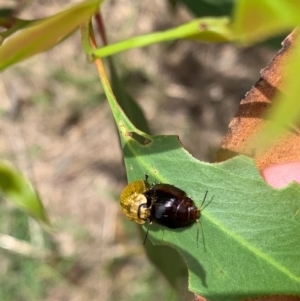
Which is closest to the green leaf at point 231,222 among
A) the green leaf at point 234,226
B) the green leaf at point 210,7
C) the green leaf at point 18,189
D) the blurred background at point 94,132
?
the green leaf at point 234,226

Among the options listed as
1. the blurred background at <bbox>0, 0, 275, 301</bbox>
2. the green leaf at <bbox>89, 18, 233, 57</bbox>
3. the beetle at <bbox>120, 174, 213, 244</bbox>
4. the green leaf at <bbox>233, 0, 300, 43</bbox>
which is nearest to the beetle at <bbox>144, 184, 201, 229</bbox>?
the beetle at <bbox>120, 174, 213, 244</bbox>

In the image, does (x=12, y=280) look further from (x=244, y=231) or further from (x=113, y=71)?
(x=244, y=231)

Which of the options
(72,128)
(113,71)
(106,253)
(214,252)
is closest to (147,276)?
(106,253)

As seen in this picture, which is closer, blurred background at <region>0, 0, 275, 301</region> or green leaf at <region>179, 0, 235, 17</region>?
green leaf at <region>179, 0, 235, 17</region>

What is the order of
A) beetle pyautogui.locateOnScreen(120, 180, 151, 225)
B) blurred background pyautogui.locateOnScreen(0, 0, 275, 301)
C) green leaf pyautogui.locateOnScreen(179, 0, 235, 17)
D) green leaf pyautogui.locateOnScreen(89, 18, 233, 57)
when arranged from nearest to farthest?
green leaf pyautogui.locateOnScreen(89, 18, 233, 57), beetle pyautogui.locateOnScreen(120, 180, 151, 225), green leaf pyautogui.locateOnScreen(179, 0, 235, 17), blurred background pyautogui.locateOnScreen(0, 0, 275, 301)

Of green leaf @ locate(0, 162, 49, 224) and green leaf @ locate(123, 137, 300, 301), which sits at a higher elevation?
green leaf @ locate(0, 162, 49, 224)

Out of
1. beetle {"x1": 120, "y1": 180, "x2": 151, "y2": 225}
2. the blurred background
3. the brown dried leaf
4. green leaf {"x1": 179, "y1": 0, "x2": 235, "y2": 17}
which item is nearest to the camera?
the brown dried leaf

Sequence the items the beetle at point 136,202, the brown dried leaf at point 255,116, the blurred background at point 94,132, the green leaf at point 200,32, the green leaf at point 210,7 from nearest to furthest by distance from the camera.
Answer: the green leaf at point 200,32
the brown dried leaf at point 255,116
the beetle at point 136,202
the green leaf at point 210,7
the blurred background at point 94,132

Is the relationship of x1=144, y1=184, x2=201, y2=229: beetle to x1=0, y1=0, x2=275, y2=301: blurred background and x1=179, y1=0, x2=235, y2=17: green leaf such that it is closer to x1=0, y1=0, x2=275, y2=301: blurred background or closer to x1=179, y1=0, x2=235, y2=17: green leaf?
x1=179, y1=0, x2=235, y2=17: green leaf

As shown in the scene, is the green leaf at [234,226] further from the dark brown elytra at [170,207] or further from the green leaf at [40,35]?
the green leaf at [40,35]
